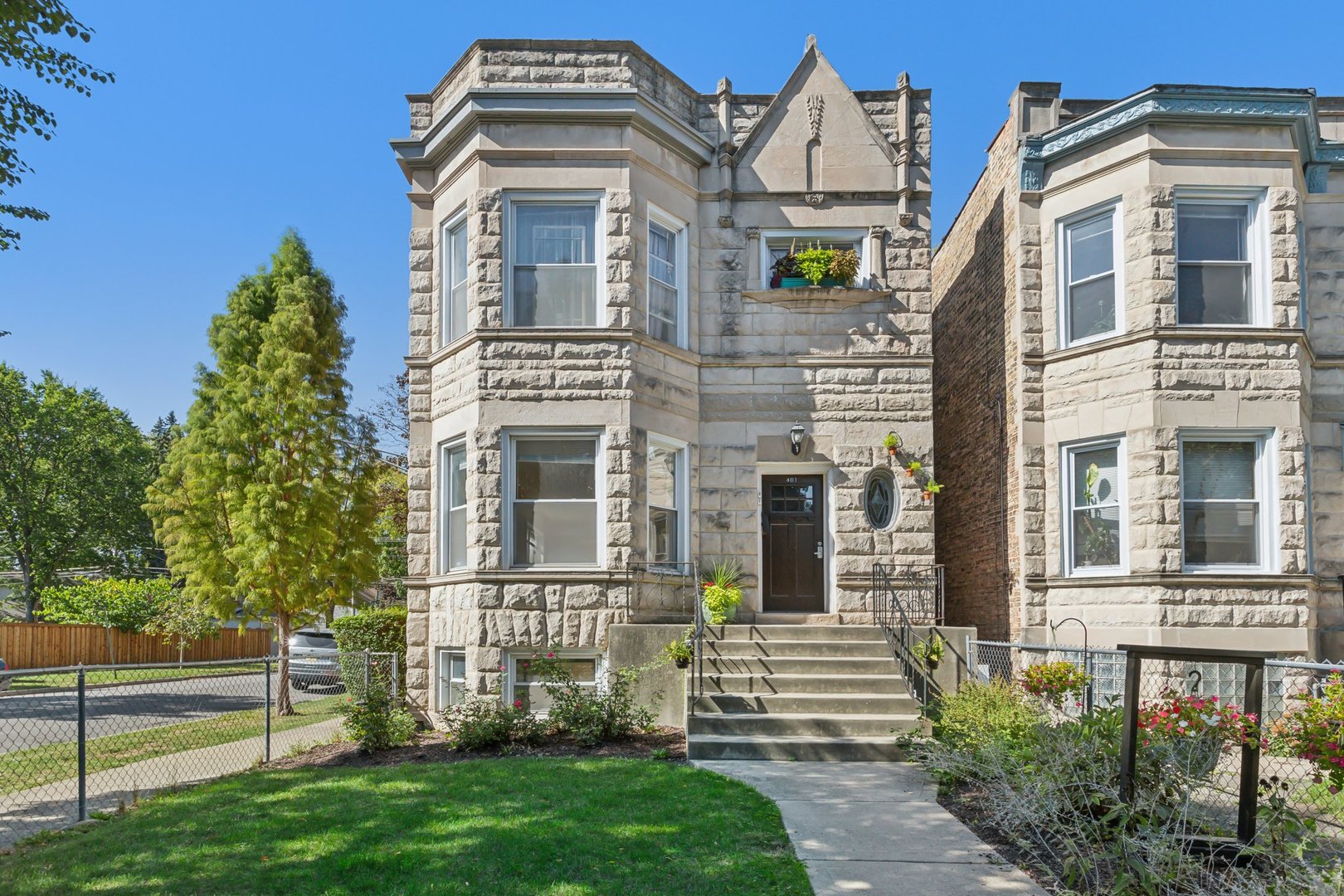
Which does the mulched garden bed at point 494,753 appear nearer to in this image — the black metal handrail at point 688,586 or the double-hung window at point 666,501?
the black metal handrail at point 688,586

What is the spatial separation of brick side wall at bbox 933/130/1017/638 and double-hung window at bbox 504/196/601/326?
595 centimetres

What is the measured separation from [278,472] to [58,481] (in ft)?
103

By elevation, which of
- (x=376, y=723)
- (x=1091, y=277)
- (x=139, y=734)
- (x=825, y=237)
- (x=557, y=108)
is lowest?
(x=139, y=734)

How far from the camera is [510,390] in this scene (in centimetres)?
1224

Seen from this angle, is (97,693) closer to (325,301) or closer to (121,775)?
(325,301)

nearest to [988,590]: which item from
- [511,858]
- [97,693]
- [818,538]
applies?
[818,538]

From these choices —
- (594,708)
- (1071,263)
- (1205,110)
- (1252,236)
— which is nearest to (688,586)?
(594,708)

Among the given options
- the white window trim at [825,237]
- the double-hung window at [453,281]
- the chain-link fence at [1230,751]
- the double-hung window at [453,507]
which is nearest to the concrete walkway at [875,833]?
the chain-link fence at [1230,751]

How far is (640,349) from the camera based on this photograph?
12508mm

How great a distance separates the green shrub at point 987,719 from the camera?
7.53m

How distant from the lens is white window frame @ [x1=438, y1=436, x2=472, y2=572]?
12867 millimetres

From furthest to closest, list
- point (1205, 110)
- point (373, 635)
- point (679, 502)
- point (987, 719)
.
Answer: point (373, 635), point (679, 502), point (1205, 110), point (987, 719)

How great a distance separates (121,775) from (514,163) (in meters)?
8.48

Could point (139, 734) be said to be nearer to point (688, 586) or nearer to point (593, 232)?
point (688, 586)
